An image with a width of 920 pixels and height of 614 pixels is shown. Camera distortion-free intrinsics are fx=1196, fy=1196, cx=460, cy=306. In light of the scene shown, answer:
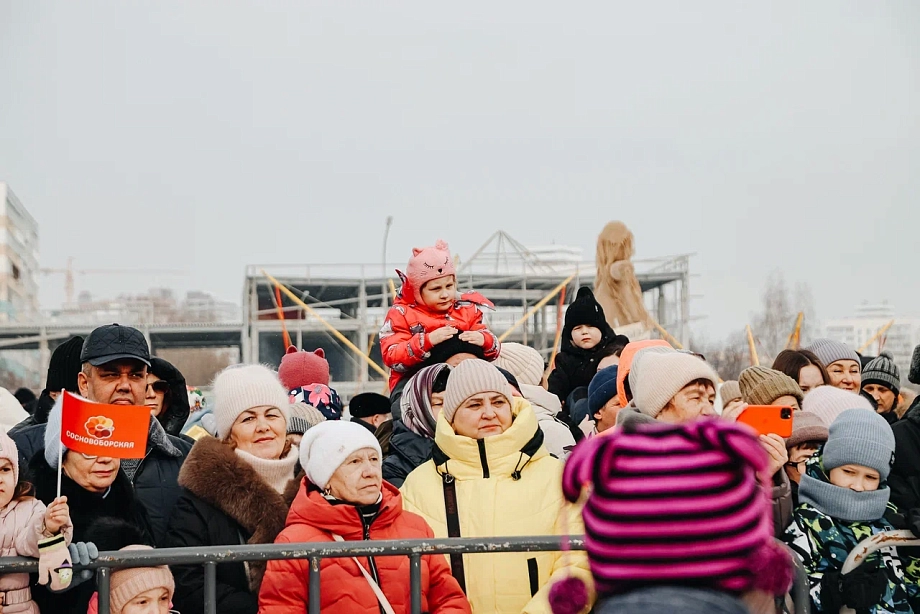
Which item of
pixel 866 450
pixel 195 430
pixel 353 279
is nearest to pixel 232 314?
pixel 353 279

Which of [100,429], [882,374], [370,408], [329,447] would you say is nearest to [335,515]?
[329,447]

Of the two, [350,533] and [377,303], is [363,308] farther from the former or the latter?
[350,533]

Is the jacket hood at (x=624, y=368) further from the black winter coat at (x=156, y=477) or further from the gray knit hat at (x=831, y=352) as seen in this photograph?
the gray knit hat at (x=831, y=352)

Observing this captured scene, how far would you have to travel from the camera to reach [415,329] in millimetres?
6512

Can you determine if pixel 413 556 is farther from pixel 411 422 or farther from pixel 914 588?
pixel 914 588

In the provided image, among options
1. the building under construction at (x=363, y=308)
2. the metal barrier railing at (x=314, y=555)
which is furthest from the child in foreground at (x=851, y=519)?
→ the building under construction at (x=363, y=308)

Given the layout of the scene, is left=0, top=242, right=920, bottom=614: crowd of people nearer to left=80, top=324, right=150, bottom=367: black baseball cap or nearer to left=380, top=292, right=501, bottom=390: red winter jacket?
left=80, top=324, right=150, bottom=367: black baseball cap

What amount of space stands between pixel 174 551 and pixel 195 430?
2.90 meters

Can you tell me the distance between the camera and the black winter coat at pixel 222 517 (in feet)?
14.8

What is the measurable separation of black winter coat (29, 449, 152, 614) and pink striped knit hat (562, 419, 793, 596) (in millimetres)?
2535

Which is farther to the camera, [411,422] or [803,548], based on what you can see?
A: [411,422]

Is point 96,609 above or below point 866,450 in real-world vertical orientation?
below

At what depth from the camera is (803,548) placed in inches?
194

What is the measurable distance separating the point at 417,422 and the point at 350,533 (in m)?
1.37
